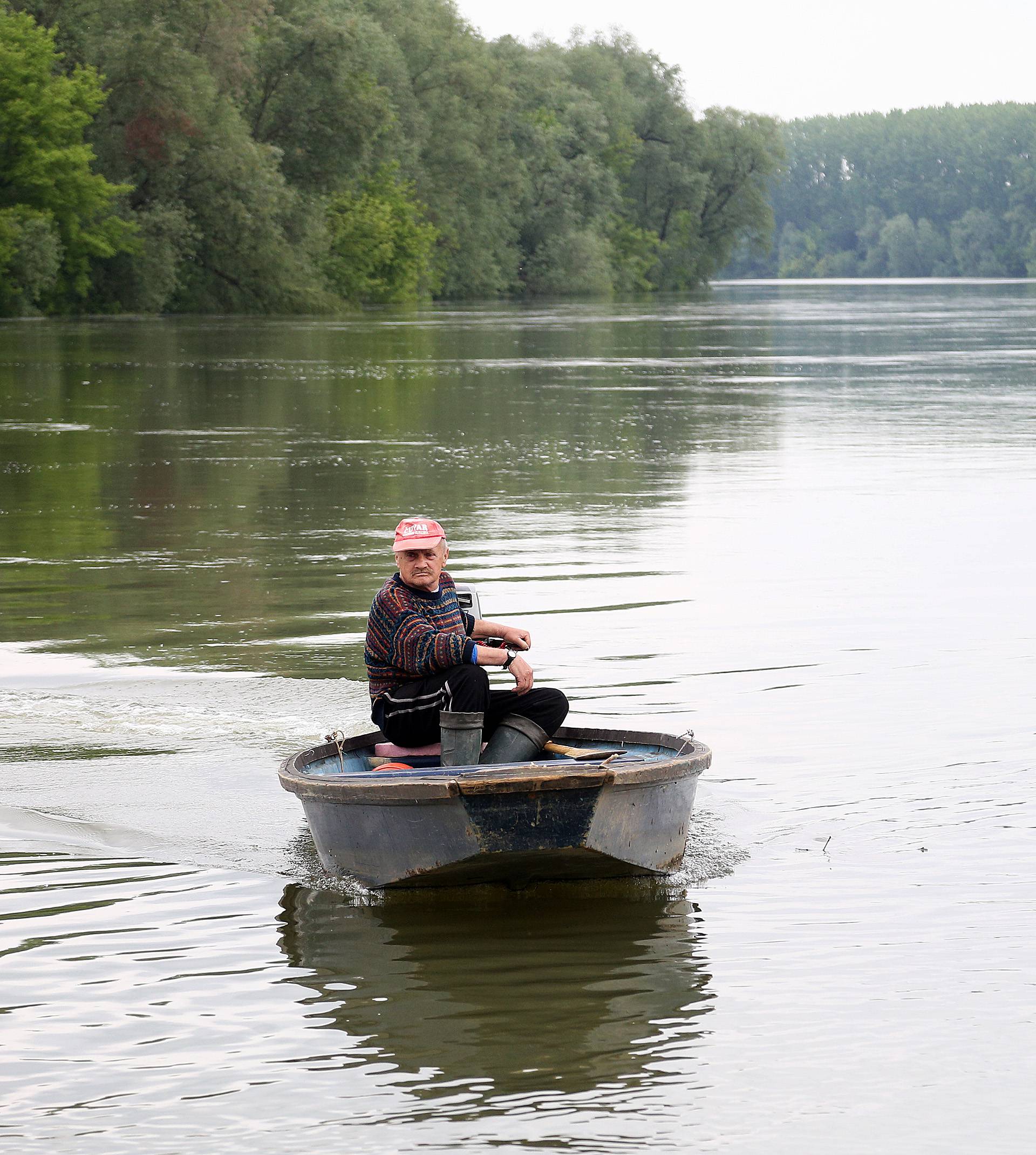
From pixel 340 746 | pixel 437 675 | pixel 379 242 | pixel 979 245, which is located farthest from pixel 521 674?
pixel 979 245

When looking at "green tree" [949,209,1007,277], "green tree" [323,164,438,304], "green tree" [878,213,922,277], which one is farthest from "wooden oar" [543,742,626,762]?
"green tree" [878,213,922,277]

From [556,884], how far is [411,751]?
2.72 ft

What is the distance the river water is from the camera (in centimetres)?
522

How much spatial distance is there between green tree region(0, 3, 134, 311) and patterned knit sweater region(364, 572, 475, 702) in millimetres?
52122

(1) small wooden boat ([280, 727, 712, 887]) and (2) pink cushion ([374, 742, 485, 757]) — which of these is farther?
(2) pink cushion ([374, 742, 485, 757])

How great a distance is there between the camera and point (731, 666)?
10.7 meters

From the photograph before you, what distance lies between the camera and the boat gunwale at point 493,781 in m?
6.32

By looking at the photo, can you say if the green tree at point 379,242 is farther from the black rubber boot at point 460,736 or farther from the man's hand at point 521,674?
the black rubber boot at point 460,736

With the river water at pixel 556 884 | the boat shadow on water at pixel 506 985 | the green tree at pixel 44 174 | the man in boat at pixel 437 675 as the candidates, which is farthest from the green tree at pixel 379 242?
the boat shadow on water at pixel 506 985

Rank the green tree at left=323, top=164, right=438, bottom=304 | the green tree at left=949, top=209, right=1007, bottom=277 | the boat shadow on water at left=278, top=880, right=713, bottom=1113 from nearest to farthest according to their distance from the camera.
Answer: the boat shadow on water at left=278, top=880, right=713, bottom=1113 < the green tree at left=323, top=164, right=438, bottom=304 < the green tree at left=949, top=209, right=1007, bottom=277

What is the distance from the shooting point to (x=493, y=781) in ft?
20.7

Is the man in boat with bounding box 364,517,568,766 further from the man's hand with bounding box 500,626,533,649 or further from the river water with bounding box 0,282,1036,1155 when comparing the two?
the river water with bounding box 0,282,1036,1155

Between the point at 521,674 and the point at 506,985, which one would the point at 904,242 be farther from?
the point at 506,985

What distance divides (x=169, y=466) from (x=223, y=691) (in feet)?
36.9
